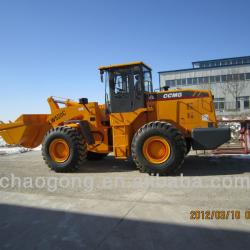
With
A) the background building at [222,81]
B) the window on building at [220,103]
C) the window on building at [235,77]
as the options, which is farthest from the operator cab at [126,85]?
the window on building at [235,77]

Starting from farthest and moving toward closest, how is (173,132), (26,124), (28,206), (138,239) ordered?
(26,124) < (173,132) < (28,206) < (138,239)

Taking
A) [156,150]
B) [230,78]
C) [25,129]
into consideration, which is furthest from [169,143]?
A: [230,78]

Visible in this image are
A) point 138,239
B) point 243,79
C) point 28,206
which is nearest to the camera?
point 138,239

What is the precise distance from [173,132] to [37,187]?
3615 mm

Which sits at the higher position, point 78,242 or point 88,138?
point 88,138

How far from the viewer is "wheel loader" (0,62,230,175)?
25.7 ft

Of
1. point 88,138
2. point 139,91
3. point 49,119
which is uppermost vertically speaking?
point 139,91

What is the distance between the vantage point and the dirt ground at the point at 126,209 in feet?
13.5

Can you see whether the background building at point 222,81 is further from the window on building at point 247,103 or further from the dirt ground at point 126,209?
the dirt ground at point 126,209

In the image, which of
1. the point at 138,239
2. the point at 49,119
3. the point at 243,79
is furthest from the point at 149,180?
the point at 243,79

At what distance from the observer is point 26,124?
32.2ft

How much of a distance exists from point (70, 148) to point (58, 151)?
0.57 m

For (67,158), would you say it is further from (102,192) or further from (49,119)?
(102,192)

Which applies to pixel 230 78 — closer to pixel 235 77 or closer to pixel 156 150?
pixel 235 77
